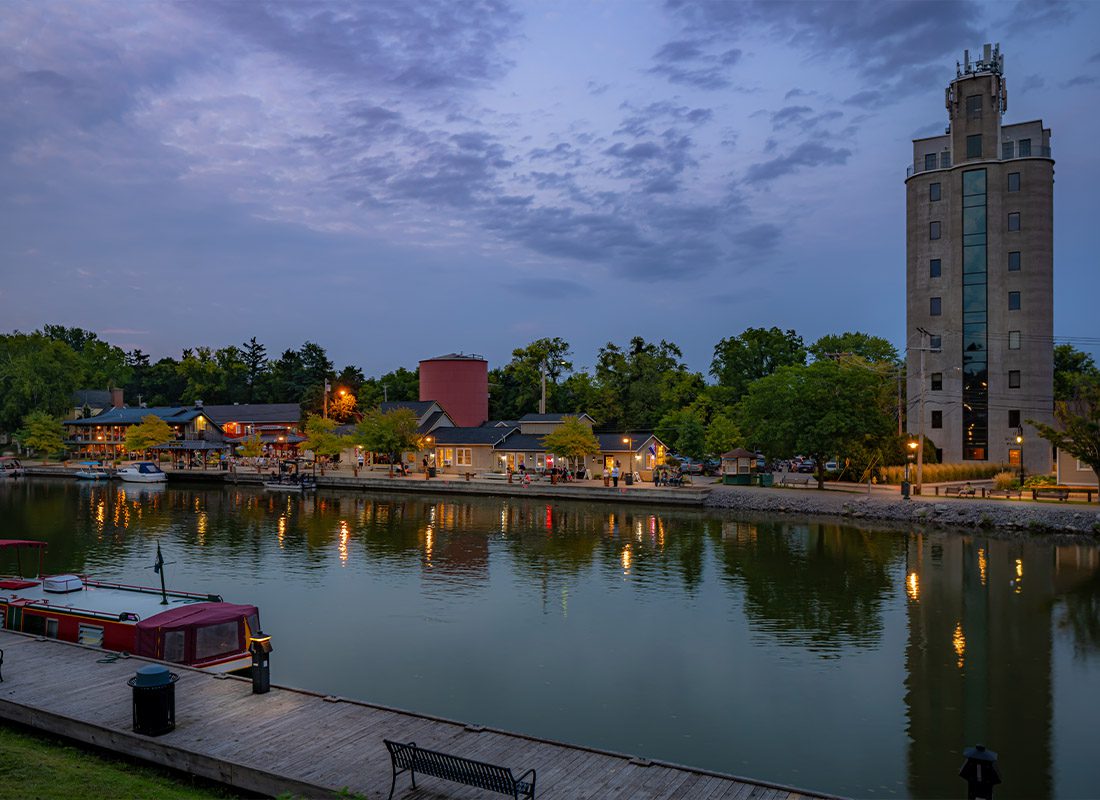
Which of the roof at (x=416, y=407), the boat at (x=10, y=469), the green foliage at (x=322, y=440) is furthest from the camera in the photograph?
the boat at (x=10, y=469)

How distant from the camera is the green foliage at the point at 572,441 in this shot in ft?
221

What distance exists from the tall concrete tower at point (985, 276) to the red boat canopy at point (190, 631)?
57.1 metres

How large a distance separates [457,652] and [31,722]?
10.4m

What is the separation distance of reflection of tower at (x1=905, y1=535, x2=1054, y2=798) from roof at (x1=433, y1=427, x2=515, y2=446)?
4697 centimetres

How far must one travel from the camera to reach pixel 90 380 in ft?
486

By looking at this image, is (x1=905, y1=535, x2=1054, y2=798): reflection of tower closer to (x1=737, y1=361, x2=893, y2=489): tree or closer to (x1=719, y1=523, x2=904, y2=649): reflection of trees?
(x1=719, y1=523, x2=904, y2=649): reflection of trees

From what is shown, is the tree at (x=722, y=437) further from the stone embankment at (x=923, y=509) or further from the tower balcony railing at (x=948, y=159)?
the tower balcony railing at (x=948, y=159)

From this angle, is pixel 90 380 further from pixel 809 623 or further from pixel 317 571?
pixel 809 623

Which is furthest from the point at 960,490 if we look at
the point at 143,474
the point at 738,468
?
the point at 143,474

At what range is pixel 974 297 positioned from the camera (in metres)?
63.9

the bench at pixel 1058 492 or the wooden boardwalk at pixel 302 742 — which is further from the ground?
the bench at pixel 1058 492

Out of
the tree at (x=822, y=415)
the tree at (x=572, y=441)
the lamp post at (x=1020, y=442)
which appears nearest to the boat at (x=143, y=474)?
the tree at (x=572, y=441)

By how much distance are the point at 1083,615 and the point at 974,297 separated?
44.6m

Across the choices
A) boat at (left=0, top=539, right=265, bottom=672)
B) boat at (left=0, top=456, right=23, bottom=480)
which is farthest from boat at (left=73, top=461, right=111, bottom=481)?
boat at (left=0, top=539, right=265, bottom=672)
